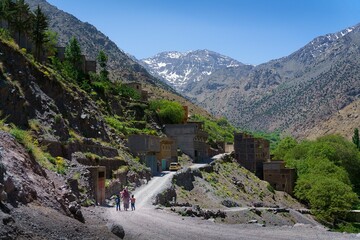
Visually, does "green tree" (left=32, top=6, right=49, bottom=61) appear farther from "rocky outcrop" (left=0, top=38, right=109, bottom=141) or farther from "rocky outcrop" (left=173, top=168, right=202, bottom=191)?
"rocky outcrop" (left=173, top=168, right=202, bottom=191)

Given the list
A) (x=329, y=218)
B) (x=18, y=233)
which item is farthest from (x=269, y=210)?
(x=18, y=233)

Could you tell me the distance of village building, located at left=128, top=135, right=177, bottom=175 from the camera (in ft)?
187

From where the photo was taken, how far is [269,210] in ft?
159

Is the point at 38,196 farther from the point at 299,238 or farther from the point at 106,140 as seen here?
the point at 106,140

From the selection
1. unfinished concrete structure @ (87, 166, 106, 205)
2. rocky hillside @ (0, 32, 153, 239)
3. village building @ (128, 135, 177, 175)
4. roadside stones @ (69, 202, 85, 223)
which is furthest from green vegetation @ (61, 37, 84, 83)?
roadside stones @ (69, 202, 85, 223)

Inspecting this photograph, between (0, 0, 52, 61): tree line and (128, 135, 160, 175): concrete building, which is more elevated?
(0, 0, 52, 61): tree line

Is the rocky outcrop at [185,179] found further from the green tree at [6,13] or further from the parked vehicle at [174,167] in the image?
the green tree at [6,13]

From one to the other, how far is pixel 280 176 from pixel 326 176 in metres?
7.18

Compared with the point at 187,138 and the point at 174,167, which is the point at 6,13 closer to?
the point at 174,167

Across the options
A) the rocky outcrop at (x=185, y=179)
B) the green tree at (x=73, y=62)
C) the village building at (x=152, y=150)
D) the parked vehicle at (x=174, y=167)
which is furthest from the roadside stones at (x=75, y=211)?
the green tree at (x=73, y=62)

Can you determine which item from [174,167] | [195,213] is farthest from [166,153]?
[195,213]

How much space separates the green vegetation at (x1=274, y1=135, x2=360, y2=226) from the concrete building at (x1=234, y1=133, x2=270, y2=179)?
5248 mm

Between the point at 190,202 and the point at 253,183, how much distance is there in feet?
83.7

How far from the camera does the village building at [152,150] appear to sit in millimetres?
57062
